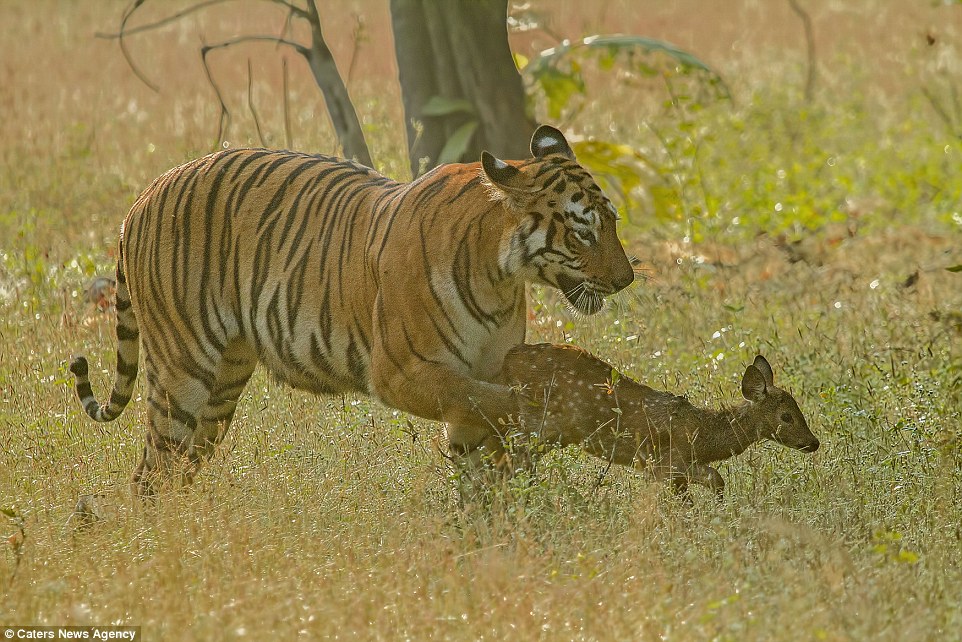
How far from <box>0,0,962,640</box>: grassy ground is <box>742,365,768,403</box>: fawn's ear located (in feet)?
1.05

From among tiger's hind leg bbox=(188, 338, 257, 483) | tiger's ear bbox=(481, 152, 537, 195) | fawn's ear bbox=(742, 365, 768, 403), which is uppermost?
tiger's ear bbox=(481, 152, 537, 195)

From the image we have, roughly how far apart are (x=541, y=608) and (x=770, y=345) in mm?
2939

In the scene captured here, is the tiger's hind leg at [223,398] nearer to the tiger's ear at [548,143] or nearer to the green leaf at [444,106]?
the tiger's ear at [548,143]

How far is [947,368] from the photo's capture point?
645cm

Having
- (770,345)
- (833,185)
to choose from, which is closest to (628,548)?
(770,345)

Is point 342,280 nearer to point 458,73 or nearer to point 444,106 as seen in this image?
point 444,106

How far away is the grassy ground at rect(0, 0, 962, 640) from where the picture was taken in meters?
4.28

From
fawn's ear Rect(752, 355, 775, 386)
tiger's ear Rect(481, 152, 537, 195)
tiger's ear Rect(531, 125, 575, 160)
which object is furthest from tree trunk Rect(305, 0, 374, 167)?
fawn's ear Rect(752, 355, 775, 386)

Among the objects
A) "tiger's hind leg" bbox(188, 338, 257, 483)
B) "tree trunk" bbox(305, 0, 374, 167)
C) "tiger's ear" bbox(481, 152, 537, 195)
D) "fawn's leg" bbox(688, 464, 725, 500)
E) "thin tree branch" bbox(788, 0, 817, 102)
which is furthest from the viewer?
"thin tree branch" bbox(788, 0, 817, 102)

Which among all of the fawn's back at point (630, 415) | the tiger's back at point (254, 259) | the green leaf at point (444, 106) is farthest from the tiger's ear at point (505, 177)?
the green leaf at point (444, 106)

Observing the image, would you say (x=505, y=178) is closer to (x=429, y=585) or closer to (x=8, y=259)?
(x=429, y=585)

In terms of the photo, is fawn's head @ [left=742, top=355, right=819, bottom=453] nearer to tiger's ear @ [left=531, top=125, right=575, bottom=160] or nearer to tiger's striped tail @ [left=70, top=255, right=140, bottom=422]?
tiger's ear @ [left=531, top=125, right=575, bottom=160]

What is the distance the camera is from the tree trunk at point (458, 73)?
9.37 meters

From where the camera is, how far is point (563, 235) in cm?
528
